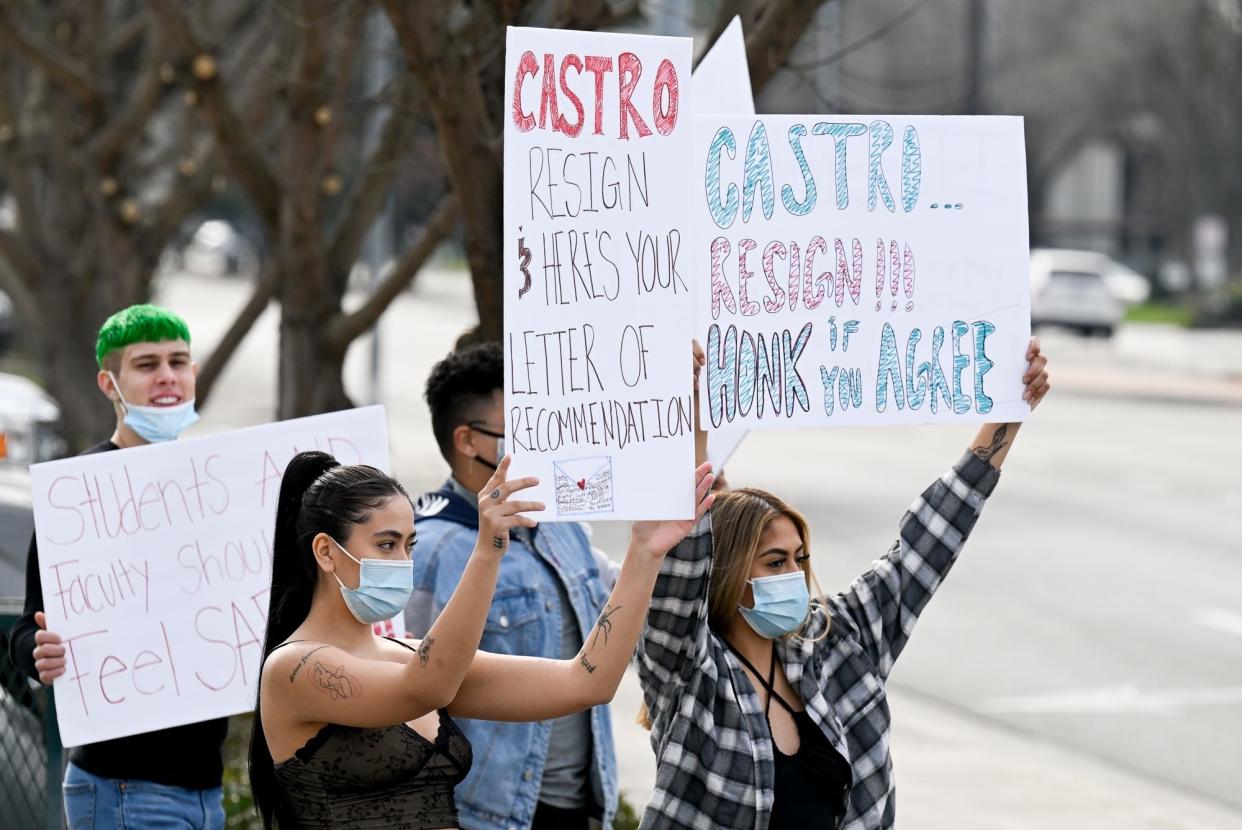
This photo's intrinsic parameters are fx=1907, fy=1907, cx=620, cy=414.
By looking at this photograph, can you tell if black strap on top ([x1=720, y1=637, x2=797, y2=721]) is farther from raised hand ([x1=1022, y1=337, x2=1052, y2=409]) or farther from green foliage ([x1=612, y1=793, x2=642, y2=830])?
green foliage ([x1=612, y1=793, x2=642, y2=830])

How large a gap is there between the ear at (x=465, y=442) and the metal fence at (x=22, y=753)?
1.53 meters

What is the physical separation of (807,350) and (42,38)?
8.96 metres

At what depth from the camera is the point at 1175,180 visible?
2152 inches

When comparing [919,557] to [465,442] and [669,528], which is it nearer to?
[669,528]

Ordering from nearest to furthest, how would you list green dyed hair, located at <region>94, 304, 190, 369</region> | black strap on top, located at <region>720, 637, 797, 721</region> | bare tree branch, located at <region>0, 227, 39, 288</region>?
1. black strap on top, located at <region>720, 637, 797, 721</region>
2. green dyed hair, located at <region>94, 304, 190, 369</region>
3. bare tree branch, located at <region>0, 227, 39, 288</region>

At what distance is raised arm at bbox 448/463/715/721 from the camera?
3252 mm

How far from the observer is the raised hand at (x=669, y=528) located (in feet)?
10.8

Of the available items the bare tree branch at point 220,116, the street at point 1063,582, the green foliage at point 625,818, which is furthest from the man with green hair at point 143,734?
the bare tree branch at point 220,116

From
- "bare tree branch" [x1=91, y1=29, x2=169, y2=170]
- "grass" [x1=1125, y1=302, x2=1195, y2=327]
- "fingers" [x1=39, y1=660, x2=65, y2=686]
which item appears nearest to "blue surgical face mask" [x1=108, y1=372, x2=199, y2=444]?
"fingers" [x1=39, y1=660, x2=65, y2=686]

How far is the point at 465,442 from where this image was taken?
4.12m

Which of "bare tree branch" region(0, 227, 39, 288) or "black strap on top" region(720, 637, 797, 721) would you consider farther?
"bare tree branch" region(0, 227, 39, 288)

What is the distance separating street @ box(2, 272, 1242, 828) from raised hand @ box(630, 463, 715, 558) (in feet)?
12.7

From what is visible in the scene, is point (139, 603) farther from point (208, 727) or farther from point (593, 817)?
point (593, 817)

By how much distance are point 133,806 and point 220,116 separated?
394cm
